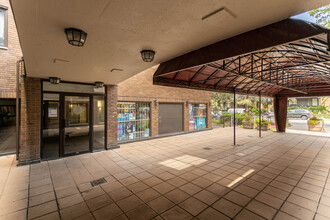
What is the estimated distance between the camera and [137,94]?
7.70 m

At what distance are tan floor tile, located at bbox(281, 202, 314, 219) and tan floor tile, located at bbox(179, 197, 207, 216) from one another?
1370mm

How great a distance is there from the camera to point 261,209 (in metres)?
2.55

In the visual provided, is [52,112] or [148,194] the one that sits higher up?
[52,112]

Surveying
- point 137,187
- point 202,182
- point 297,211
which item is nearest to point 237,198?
point 202,182

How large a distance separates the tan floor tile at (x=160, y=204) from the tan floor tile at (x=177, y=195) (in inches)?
3.9

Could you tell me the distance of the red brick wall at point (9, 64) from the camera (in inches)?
197

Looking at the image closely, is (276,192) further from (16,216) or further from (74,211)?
(16,216)

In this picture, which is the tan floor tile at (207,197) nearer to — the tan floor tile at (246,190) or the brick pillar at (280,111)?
the tan floor tile at (246,190)

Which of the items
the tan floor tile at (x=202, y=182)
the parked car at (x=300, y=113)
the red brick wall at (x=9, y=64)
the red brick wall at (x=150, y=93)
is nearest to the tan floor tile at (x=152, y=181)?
the tan floor tile at (x=202, y=182)

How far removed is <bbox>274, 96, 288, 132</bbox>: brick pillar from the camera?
10484mm

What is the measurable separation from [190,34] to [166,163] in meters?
3.76

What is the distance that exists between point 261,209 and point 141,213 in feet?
6.69

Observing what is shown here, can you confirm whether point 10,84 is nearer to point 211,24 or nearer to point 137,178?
point 137,178

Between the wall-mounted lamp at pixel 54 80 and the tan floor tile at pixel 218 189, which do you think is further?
the wall-mounted lamp at pixel 54 80
